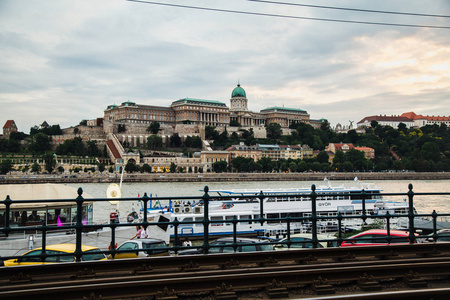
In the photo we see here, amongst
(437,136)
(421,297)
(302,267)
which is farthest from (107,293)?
(437,136)

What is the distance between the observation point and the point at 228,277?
4676 millimetres

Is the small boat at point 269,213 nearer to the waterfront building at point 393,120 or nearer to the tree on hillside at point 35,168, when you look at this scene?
the tree on hillside at point 35,168

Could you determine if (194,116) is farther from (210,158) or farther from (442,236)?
(442,236)

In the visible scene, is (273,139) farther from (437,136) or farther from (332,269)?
(332,269)

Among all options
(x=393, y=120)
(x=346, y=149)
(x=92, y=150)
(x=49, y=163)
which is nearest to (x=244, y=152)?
(x=346, y=149)

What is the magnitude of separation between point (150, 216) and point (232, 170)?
6994 cm

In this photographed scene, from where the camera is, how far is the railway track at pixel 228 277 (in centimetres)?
443

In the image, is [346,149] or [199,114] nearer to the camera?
[346,149]

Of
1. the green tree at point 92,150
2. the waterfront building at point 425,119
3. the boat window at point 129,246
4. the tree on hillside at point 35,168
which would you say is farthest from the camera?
the waterfront building at point 425,119

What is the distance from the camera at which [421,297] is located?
14.3 ft

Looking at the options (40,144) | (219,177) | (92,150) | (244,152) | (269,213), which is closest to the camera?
(269,213)

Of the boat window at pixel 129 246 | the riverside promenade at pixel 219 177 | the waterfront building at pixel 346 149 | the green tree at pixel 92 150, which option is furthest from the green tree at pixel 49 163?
the boat window at pixel 129 246

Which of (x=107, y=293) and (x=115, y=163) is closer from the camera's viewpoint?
(x=107, y=293)

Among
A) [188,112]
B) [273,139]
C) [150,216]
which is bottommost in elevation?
[150,216]
